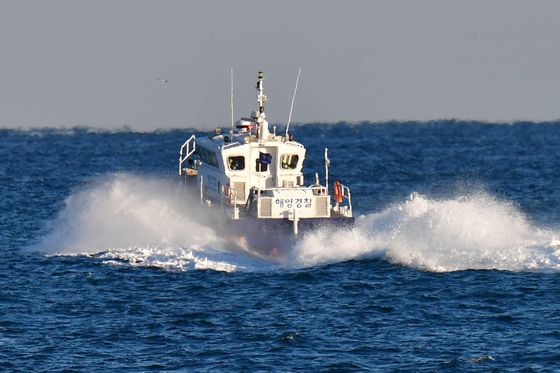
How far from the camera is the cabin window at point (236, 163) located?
166ft

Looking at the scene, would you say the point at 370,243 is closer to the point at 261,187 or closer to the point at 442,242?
the point at 442,242

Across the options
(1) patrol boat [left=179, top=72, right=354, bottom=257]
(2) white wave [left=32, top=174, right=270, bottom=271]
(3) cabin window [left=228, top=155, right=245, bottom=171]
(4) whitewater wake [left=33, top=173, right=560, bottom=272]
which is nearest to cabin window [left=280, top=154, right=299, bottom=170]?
(1) patrol boat [left=179, top=72, right=354, bottom=257]

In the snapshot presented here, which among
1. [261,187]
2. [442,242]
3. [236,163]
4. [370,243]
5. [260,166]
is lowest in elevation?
[370,243]

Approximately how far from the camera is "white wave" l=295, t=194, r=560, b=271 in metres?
44.6

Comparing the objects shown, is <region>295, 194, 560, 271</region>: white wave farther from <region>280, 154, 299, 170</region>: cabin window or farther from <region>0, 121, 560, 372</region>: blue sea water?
<region>280, 154, 299, 170</region>: cabin window

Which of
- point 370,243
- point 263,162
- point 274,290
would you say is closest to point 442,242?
point 370,243

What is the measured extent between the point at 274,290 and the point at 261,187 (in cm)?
1008

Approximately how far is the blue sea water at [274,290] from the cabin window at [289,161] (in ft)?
12.4

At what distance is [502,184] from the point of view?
80.7 m

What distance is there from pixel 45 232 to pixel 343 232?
1640 cm

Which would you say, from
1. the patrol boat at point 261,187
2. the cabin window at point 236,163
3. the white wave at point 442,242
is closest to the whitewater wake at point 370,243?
the white wave at point 442,242

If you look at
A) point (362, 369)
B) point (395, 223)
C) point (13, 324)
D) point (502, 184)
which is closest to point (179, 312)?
point (13, 324)

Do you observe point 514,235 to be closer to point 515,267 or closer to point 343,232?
point 515,267

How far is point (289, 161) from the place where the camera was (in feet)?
168
